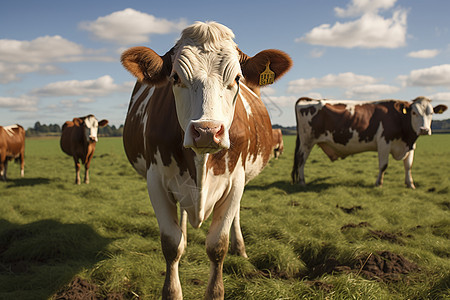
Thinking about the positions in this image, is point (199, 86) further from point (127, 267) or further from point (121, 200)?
point (121, 200)

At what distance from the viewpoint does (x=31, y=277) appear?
12.6 ft

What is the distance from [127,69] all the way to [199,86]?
73 centimetres

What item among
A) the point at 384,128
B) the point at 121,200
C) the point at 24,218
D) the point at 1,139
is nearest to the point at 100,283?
the point at 24,218

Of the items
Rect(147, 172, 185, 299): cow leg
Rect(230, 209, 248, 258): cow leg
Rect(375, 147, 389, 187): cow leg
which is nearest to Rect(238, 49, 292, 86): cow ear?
Rect(147, 172, 185, 299): cow leg

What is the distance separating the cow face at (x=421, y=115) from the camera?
961cm

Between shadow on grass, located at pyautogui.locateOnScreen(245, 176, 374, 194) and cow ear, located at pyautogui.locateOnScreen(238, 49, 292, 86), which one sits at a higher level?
cow ear, located at pyautogui.locateOnScreen(238, 49, 292, 86)

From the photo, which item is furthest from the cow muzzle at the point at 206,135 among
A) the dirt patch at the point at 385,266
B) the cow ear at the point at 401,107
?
the cow ear at the point at 401,107

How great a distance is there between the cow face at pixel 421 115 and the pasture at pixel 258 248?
2122 mm

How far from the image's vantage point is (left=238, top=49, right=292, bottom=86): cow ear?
2.83 m

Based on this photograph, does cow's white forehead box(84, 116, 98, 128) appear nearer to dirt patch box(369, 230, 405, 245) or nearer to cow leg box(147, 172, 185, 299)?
cow leg box(147, 172, 185, 299)

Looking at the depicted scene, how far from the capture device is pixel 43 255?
462cm

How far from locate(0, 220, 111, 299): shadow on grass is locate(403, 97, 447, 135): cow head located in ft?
28.9

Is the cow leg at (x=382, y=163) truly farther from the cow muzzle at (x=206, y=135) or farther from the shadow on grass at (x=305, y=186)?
the cow muzzle at (x=206, y=135)

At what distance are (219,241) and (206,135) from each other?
130cm
